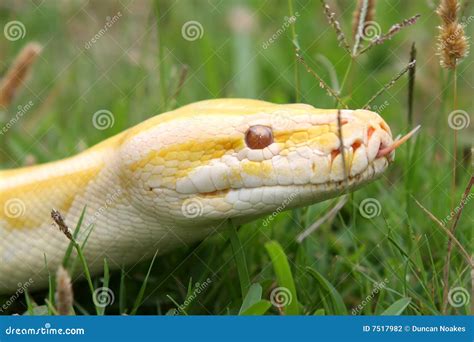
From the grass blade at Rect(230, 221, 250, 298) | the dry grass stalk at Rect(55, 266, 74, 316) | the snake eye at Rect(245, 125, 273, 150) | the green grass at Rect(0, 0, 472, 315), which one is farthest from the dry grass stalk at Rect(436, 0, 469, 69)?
the dry grass stalk at Rect(55, 266, 74, 316)

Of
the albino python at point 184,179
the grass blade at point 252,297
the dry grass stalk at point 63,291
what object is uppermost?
the albino python at point 184,179

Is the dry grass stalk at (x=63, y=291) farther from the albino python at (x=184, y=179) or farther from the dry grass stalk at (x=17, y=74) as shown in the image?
the dry grass stalk at (x=17, y=74)

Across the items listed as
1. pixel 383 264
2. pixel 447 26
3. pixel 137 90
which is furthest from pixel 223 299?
pixel 137 90

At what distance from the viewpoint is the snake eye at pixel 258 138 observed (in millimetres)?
3418

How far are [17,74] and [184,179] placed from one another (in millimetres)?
2101

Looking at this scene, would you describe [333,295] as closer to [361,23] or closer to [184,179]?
[184,179]

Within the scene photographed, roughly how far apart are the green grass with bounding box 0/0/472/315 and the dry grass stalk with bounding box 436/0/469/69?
0.77 metres

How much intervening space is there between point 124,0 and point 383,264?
13.3ft

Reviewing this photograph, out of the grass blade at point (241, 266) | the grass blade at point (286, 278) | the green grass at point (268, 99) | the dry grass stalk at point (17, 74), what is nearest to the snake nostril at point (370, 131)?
the green grass at point (268, 99)

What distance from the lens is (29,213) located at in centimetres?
381

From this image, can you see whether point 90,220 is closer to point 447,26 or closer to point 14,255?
point 14,255

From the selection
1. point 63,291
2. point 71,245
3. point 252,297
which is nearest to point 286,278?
point 252,297

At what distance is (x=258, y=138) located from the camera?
11.2 feet

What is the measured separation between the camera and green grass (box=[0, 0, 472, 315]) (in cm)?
367
